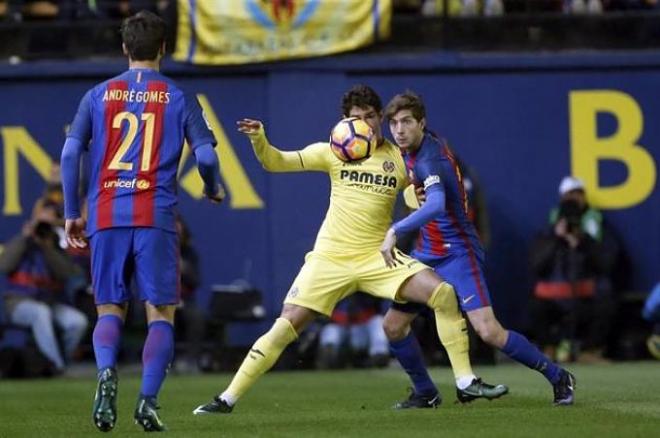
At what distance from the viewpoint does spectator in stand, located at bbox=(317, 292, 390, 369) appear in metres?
18.0

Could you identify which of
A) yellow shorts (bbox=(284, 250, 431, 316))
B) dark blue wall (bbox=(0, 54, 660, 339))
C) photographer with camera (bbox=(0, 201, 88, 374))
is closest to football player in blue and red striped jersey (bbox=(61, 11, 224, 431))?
yellow shorts (bbox=(284, 250, 431, 316))

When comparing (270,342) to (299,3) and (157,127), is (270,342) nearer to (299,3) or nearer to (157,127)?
(157,127)

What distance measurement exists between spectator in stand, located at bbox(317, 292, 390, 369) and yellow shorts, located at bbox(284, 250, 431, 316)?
704cm

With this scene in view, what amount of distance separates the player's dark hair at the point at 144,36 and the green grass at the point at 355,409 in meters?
2.03

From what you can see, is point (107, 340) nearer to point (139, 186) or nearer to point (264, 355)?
point (139, 186)

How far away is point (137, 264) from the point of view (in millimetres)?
9367

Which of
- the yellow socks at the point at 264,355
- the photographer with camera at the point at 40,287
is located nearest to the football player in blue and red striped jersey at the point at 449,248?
the yellow socks at the point at 264,355

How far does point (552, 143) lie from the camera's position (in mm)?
19438

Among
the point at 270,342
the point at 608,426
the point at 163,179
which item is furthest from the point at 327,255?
the point at 608,426

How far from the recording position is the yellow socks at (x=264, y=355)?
1046cm

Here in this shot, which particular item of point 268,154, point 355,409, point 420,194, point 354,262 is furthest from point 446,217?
point 355,409

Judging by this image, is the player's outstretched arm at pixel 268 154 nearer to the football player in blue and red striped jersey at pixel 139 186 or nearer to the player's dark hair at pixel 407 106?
the player's dark hair at pixel 407 106

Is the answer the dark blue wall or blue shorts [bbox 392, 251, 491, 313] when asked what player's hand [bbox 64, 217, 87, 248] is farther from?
the dark blue wall

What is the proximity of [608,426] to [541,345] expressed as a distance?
9181mm
